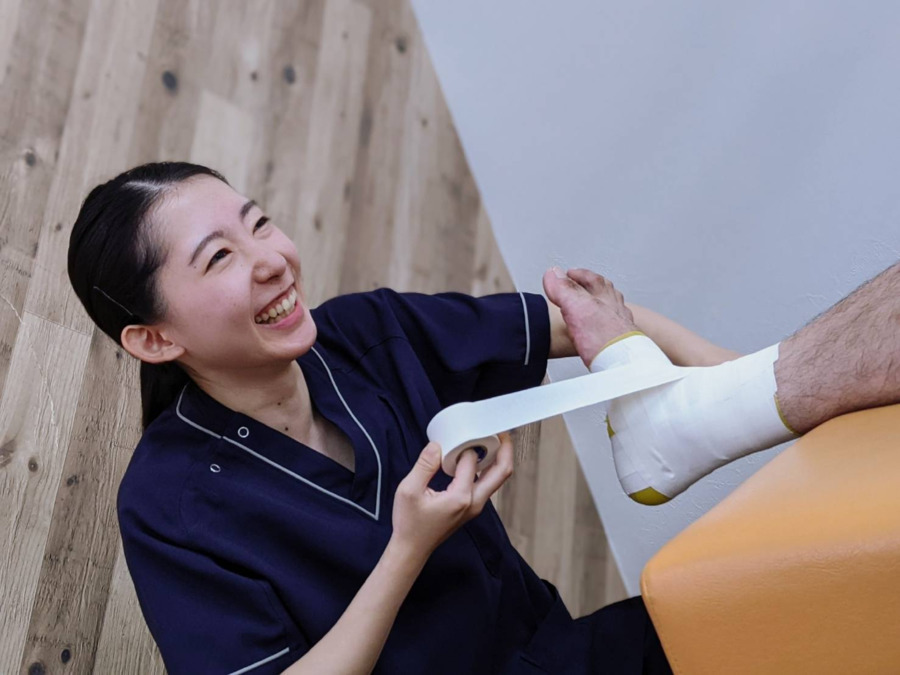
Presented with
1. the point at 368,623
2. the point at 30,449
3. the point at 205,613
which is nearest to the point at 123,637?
the point at 30,449

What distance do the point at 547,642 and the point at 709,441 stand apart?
0.28 meters

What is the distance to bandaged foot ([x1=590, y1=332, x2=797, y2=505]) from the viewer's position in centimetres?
94

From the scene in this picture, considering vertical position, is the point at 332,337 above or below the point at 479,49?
below

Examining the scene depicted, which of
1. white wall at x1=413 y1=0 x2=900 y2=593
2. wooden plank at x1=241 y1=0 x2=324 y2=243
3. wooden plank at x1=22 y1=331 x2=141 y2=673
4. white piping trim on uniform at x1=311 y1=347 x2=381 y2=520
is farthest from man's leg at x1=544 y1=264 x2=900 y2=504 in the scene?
wooden plank at x1=241 y1=0 x2=324 y2=243

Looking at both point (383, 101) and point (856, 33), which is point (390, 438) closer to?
point (856, 33)

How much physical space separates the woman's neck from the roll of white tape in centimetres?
21

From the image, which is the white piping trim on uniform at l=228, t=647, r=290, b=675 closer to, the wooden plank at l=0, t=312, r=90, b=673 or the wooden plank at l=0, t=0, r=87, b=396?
the wooden plank at l=0, t=312, r=90, b=673

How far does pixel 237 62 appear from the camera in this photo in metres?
1.68

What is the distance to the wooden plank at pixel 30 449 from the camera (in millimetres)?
1178

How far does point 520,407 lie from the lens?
3.08ft

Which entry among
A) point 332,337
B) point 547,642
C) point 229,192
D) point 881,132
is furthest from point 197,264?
point 881,132

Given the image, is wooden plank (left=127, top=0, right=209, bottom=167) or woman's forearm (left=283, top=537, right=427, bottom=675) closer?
woman's forearm (left=283, top=537, right=427, bottom=675)

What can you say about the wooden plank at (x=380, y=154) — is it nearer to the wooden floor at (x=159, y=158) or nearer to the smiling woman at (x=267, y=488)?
the wooden floor at (x=159, y=158)

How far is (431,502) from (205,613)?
0.25 metres
